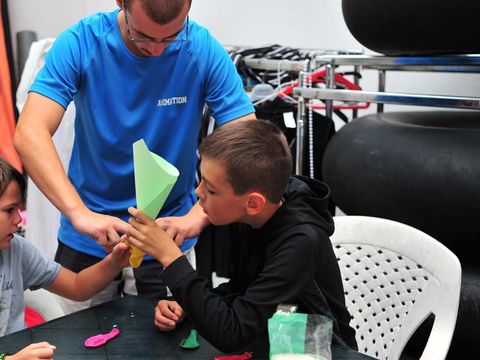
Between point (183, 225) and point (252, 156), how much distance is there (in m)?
0.27

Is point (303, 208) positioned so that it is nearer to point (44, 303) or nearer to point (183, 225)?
point (183, 225)

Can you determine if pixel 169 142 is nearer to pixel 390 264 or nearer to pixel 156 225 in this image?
pixel 156 225

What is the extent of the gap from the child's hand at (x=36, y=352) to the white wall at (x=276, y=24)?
300 cm


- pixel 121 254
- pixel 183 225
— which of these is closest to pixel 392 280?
pixel 183 225

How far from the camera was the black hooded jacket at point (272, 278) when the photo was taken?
116cm

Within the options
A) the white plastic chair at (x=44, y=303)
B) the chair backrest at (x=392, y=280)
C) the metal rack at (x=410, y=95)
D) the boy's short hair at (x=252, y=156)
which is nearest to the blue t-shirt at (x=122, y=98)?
the white plastic chair at (x=44, y=303)

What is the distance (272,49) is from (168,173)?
237 cm

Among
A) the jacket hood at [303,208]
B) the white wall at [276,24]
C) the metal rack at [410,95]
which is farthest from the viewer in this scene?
the white wall at [276,24]

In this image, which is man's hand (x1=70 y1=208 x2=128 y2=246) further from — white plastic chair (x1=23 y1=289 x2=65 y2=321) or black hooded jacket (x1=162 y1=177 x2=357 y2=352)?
white plastic chair (x1=23 y1=289 x2=65 y2=321)

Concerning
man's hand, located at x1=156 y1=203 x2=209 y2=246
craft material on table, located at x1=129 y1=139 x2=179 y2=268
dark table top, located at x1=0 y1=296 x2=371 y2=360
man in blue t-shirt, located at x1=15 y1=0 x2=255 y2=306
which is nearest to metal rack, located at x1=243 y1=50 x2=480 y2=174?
man in blue t-shirt, located at x1=15 y1=0 x2=255 y2=306

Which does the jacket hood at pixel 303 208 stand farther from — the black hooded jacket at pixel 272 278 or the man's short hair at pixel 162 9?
the man's short hair at pixel 162 9

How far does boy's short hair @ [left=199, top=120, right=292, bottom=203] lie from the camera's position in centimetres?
122

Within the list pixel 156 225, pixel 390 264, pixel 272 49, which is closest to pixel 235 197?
pixel 156 225

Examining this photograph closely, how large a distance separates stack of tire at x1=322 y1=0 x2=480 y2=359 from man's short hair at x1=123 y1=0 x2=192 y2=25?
1176 mm
